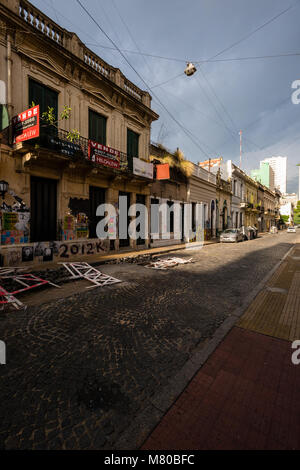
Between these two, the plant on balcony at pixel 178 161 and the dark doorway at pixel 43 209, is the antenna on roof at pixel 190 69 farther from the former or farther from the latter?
Answer: the dark doorway at pixel 43 209

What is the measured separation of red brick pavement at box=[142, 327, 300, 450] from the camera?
1.87 metres

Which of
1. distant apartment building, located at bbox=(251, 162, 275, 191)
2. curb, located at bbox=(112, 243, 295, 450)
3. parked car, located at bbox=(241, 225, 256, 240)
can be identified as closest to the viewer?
curb, located at bbox=(112, 243, 295, 450)

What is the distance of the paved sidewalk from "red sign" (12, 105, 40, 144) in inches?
336

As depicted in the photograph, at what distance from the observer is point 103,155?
35.9 feet

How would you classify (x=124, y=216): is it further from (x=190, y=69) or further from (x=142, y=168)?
(x=190, y=69)

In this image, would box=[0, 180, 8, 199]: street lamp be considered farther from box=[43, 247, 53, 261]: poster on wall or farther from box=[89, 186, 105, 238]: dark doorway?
box=[89, 186, 105, 238]: dark doorway

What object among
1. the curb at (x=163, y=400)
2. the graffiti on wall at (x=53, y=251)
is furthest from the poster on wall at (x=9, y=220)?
→ the curb at (x=163, y=400)

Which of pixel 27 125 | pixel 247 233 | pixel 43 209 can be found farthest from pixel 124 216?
pixel 247 233

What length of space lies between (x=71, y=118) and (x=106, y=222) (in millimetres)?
5621

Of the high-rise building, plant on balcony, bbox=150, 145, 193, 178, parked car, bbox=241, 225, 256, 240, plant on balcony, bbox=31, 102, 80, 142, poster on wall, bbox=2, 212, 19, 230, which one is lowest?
parked car, bbox=241, 225, 256, 240

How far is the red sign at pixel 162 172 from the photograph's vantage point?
1485 centimetres

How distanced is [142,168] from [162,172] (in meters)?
1.96

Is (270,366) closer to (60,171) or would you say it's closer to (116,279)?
(116,279)

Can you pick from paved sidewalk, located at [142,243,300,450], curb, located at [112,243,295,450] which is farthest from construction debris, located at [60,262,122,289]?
paved sidewalk, located at [142,243,300,450]
